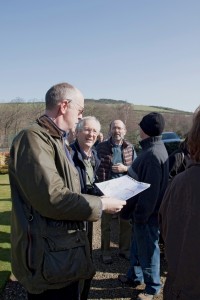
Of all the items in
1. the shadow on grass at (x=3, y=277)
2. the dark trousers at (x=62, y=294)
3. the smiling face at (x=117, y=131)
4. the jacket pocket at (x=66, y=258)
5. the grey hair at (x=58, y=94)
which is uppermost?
the grey hair at (x=58, y=94)

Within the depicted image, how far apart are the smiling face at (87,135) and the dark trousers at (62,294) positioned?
1.69m

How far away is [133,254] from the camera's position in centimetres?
433

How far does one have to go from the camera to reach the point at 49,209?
202 cm

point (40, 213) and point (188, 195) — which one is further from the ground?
point (188, 195)

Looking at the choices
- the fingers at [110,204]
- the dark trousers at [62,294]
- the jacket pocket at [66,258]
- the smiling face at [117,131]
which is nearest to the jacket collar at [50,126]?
the fingers at [110,204]

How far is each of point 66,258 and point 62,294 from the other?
0.34 meters

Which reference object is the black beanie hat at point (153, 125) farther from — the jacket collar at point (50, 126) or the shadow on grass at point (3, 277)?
the shadow on grass at point (3, 277)

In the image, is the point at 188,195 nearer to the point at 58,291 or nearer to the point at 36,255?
the point at 36,255

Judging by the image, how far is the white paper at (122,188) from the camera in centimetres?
263

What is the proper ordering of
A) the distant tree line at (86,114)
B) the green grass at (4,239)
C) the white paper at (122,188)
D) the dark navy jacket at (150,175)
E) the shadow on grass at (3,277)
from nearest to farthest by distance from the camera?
the white paper at (122,188) → the dark navy jacket at (150,175) → the shadow on grass at (3,277) → the green grass at (4,239) → the distant tree line at (86,114)

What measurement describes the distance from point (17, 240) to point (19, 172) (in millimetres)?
466

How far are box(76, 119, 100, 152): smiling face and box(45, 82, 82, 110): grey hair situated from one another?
140 cm

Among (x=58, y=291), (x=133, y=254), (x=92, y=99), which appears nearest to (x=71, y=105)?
(x=58, y=291)

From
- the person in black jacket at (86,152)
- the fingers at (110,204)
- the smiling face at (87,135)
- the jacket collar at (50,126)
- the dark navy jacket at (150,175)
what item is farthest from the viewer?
the smiling face at (87,135)
